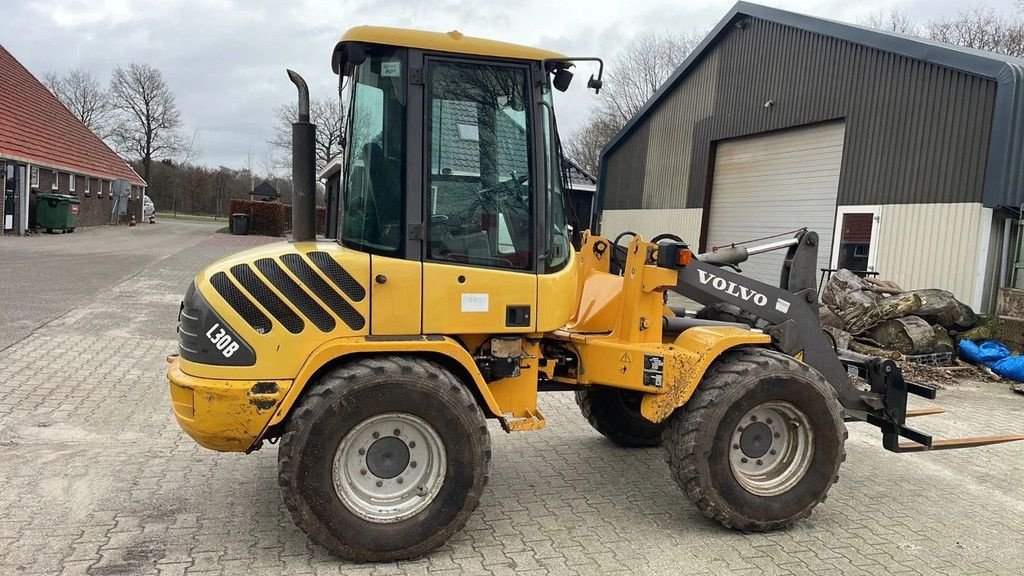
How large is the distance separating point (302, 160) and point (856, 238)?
1149 cm

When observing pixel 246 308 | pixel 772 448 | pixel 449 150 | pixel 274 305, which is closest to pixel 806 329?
pixel 772 448

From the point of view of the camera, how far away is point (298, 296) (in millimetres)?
3545

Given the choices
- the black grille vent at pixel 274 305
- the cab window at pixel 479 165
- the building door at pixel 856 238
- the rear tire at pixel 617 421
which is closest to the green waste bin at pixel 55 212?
the building door at pixel 856 238

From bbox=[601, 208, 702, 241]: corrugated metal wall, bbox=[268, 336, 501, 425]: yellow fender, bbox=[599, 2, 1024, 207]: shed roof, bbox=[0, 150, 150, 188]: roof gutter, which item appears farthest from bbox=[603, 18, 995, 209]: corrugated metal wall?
bbox=[0, 150, 150, 188]: roof gutter

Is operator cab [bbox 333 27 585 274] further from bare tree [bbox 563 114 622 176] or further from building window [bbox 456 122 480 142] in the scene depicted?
bare tree [bbox 563 114 622 176]

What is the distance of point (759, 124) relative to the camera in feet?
51.0

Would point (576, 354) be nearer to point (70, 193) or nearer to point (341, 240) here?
point (341, 240)

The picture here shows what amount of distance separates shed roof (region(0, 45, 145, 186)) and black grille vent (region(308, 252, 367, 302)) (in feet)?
72.5

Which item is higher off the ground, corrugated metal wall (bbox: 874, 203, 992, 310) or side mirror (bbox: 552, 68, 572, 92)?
side mirror (bbox: 552, 68, 572, 92)

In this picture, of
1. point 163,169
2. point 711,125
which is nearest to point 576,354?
point 711,125

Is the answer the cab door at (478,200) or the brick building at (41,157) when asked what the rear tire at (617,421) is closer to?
the cab door at (478,200)

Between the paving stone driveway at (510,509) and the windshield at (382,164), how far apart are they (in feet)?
5.49

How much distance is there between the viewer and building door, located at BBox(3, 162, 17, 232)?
830 inches

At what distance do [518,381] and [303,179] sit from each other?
166cm
